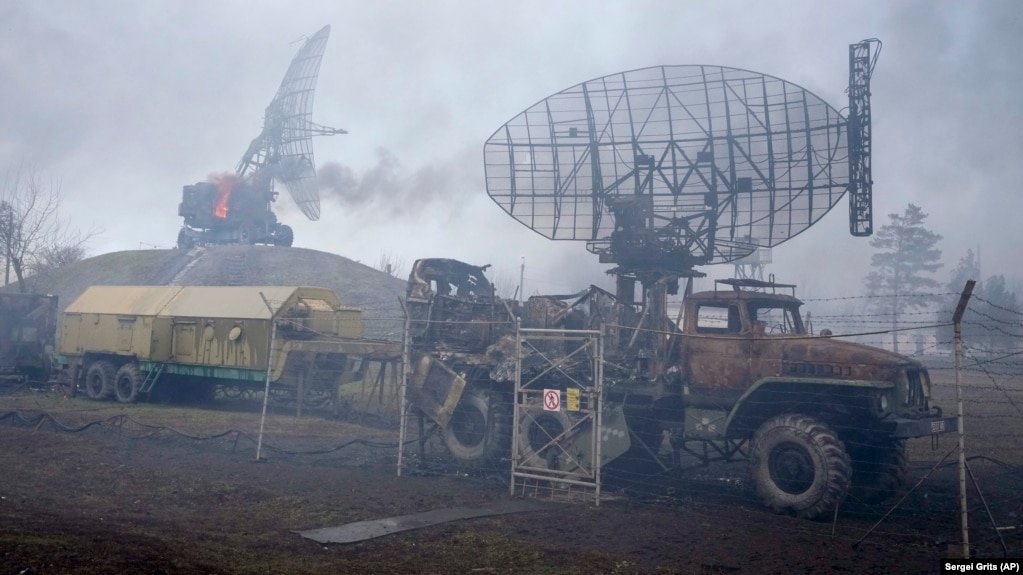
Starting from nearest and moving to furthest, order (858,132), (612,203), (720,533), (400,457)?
(720,533)
(400,457)
(858,132)
(612,203)

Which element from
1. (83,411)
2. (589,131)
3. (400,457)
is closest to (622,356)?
(400,457)

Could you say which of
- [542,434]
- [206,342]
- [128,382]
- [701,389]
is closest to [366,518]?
[542,434]

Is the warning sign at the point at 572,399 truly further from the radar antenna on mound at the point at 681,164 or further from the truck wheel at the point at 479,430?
the radar antenna on mound at the point at 681,164

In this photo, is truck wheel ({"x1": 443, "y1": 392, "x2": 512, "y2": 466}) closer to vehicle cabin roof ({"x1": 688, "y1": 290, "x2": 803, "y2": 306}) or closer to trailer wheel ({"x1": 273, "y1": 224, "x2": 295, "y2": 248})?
vehicle cabin roof ({"x1": 688, "y1": 290, "x2": 803, "y2": 306})

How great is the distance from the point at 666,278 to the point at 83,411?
1597cm

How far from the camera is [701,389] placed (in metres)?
12.8

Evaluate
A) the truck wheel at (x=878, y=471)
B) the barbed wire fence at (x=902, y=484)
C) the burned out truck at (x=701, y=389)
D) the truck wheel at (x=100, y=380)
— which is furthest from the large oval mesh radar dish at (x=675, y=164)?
the truck wheel at (x=100, y=380)

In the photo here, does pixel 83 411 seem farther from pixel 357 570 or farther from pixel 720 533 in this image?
pixel 720 533

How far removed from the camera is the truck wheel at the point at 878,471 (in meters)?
11.8

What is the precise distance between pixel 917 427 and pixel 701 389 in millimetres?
3151

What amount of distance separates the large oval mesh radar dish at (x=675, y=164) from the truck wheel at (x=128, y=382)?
13.6 m

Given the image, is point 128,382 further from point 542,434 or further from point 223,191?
point 223,191

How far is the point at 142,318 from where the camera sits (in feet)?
81.8

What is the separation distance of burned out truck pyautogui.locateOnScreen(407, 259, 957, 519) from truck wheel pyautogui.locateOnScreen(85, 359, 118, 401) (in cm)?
1363
